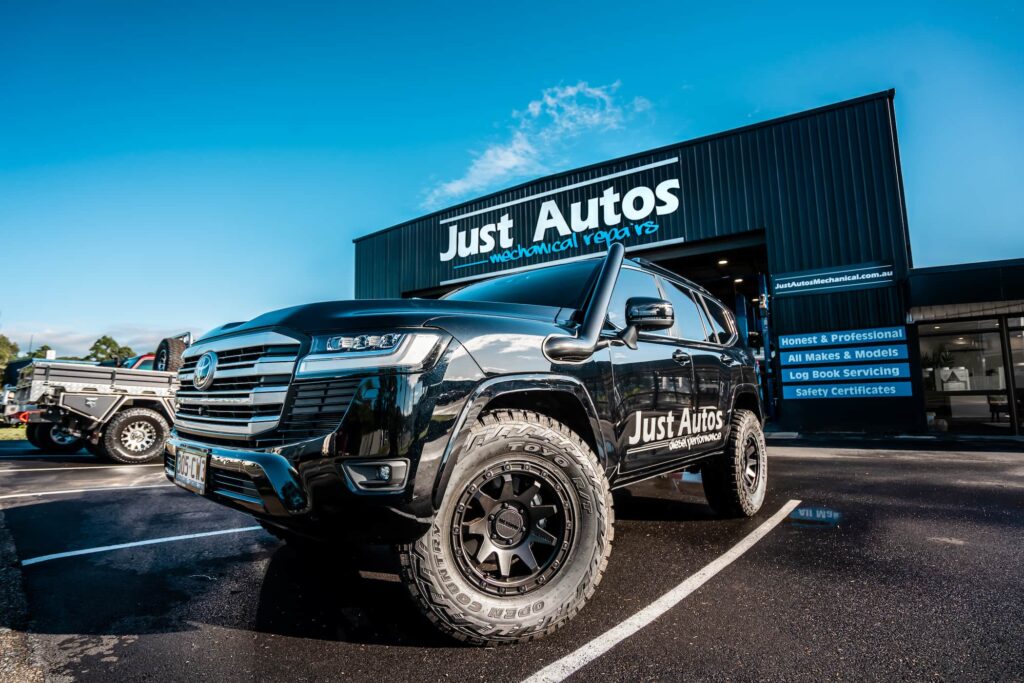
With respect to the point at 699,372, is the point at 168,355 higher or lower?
higher

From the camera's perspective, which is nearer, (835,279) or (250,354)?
(250,354)

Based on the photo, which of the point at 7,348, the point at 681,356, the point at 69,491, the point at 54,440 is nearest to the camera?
the point at 681,356

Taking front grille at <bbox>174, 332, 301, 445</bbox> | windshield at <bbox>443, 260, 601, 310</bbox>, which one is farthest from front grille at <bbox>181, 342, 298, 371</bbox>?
windshield at <bbox>443, 260, 601, 310</bbox>

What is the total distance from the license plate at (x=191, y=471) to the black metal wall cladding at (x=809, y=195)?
531 inches

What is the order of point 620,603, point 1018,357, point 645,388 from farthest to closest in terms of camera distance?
1. point 1018,357
2. point 645,388
3. point 620,603

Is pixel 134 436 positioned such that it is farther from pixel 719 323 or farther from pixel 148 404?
pixel 719 323

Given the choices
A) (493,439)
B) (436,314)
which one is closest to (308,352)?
(436,314)

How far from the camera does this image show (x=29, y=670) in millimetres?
1920

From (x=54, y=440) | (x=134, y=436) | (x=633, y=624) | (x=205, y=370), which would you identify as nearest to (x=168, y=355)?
(x=134, y=436)

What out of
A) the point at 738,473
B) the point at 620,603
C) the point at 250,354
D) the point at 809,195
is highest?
the point at 809,195

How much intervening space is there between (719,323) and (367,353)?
352 centimetres

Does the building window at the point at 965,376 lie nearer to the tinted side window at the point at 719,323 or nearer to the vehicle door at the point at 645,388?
the tinted side window at the point at 719,323

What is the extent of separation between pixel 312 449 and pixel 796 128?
1487 centimetres

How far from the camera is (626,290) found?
324cm
